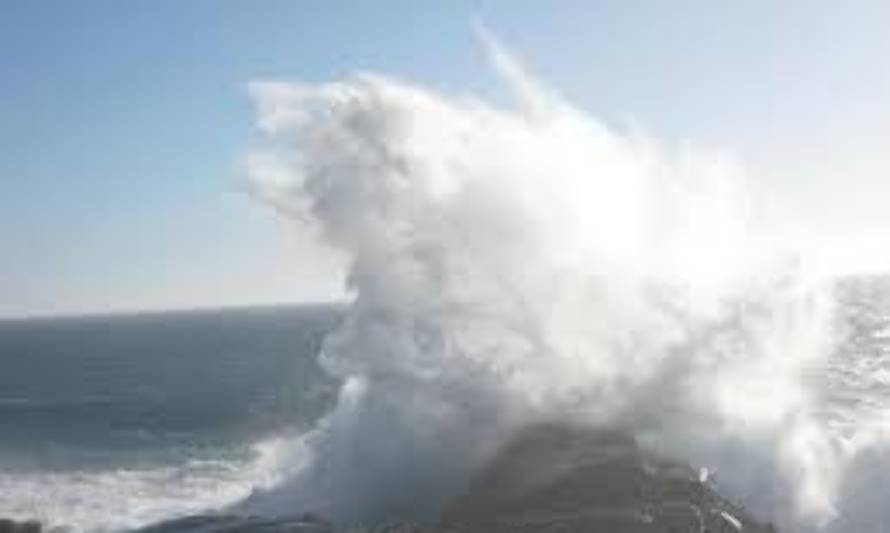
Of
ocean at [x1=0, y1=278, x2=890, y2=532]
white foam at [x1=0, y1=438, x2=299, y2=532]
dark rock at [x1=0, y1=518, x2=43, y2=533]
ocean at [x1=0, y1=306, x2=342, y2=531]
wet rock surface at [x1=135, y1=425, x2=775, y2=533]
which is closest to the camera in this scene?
wet rock surface at [x1=135, y1=425, x2=775, y2=533]

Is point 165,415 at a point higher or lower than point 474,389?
higher

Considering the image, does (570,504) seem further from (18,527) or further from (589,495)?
(18,527)

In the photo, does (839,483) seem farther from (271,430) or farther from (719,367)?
(271,430)

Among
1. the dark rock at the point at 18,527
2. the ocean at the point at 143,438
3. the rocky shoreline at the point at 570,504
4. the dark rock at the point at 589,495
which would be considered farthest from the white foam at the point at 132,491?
the dark rock at the point at 589,495

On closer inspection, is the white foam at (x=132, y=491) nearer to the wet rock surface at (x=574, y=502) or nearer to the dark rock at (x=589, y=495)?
the wet rock surface at (x=574, y=502)

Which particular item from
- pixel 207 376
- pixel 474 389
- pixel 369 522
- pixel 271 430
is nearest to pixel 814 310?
pixel 474 389

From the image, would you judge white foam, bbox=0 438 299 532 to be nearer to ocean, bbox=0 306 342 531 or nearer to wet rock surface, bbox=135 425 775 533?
ocean, bbox=0 306 342 531

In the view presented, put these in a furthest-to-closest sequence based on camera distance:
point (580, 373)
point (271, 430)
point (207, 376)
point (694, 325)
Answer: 1. point (207, 376)
2. point (271, 430)
3. point (694, 325)
4. point (580, 373)

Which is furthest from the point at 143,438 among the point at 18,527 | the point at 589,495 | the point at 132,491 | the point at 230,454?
the point at 589,495

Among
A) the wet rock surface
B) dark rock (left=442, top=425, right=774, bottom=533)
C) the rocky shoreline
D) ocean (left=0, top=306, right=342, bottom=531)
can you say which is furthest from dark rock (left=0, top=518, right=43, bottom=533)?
dark rock (left=442, top=425, right=774, bottom=533)
